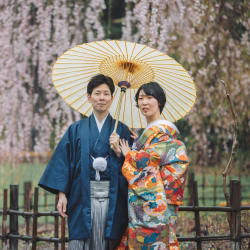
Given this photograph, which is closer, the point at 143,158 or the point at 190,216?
the point at 143,158

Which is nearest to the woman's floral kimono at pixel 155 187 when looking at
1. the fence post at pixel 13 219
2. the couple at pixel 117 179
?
the couple at pixel 117 179

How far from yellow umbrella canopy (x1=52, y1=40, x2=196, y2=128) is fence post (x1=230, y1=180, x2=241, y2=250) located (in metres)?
0.99

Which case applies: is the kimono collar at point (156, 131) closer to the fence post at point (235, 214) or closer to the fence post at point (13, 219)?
the fence post at point (235, 214)

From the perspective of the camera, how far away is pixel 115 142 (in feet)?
8.38

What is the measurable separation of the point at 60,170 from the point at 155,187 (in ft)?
2.09

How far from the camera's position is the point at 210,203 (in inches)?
297

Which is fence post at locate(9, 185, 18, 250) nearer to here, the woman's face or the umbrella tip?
the umbrella tip

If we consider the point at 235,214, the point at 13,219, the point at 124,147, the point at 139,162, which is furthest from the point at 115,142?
the point at 13,219

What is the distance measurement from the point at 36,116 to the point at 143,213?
387cm

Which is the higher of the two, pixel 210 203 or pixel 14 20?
pixel 14 20

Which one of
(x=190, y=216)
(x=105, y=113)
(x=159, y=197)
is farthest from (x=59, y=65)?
(x=190, y=216)

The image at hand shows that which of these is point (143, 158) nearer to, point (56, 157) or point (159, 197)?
point (159, 197)

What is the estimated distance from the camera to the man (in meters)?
→ 2.53

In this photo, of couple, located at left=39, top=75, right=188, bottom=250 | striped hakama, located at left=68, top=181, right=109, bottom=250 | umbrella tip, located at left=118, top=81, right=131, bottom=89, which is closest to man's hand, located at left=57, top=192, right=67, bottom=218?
couple, located at left=39, top=75, right=188, bottom=250
